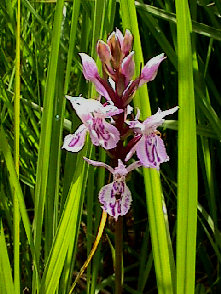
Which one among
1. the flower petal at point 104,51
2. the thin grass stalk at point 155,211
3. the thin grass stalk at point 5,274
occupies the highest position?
the flower petal at point 104,51

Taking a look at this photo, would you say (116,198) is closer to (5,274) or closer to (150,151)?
(150,151)

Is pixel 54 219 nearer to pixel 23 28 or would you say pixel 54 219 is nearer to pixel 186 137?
pixel 186 137

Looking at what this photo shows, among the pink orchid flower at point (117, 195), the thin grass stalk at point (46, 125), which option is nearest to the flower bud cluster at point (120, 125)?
the pink orchid flower at point (117, 195)

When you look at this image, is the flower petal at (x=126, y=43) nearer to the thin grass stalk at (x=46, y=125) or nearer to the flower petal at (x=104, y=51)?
the flower petal at (x=104, y=51)

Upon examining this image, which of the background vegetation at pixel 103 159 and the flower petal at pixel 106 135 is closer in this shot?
the flower petal at pixel 106 135

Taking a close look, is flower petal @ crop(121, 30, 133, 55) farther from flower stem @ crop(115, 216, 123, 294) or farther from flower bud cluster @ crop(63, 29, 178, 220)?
flower stem @ crop(115, 216, 123, 294)
